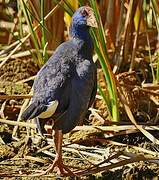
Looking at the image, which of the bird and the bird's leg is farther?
the bird's leg

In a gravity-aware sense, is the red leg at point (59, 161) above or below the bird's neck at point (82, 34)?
below

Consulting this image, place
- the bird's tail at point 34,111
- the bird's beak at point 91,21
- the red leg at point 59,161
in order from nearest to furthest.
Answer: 1. the bird's tail at point 34,111
2. the bird's beak at point 91,21
3. the red leg at point 59,161

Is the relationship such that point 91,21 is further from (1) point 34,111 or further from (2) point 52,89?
(1) point 34,111

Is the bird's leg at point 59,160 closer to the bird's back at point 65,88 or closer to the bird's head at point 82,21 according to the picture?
the bird's back at point 65,88

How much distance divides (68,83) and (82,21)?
333 mm

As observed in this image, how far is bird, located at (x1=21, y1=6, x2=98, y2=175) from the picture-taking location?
274 cm

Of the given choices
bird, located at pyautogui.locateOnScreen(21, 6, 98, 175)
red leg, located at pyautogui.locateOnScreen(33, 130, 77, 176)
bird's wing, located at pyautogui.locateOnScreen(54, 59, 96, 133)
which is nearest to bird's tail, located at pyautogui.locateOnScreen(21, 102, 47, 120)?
bird, located at pyautogui.locateOnScreen(21, 6, 98, 175)

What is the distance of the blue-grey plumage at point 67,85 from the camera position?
8.98ft

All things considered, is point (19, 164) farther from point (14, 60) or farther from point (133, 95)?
point (14, 60)

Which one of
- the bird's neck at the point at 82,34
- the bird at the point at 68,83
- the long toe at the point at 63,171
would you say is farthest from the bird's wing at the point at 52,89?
the long toe at the point at 63,171

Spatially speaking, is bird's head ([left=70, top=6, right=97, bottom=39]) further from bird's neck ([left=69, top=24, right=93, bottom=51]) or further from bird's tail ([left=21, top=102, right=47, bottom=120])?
bird's tail ([left=21, top=102, right=47, bottom=120])

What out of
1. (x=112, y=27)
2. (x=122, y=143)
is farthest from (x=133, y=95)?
(x=112, y=27)

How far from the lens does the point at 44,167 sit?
313cm

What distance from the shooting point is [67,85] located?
2.76 meters
